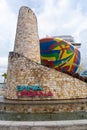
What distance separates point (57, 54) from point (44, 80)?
560 cm

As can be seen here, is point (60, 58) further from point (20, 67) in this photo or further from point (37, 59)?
point (20, 67)

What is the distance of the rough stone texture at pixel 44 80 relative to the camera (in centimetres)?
1521

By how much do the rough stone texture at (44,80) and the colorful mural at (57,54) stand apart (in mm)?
4687

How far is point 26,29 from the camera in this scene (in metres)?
17.4

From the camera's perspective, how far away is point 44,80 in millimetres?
15195

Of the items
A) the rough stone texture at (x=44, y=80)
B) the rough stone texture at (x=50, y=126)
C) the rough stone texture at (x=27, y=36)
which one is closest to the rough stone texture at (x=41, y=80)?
the rough stone texture at (x=44, y=80)

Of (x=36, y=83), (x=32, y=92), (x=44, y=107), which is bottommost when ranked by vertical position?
(x=44, y=107)

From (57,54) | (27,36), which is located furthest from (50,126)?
(57,54)

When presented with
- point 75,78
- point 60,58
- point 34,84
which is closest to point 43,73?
point 34,84

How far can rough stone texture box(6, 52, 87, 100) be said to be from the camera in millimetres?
15211

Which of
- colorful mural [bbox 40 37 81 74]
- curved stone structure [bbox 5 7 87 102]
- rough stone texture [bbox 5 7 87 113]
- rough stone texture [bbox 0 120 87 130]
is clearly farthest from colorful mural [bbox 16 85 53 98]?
rough stone texture [bbox 0 120 87 130]

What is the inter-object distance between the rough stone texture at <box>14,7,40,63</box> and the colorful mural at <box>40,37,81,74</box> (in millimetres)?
2827

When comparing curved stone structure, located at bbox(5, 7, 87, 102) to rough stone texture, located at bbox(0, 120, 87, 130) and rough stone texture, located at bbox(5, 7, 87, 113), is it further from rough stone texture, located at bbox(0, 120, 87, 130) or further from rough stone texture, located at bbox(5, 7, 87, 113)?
rough stone texture, located at bbox(0, 120, 87, 130)

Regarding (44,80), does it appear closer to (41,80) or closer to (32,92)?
(41,80)
